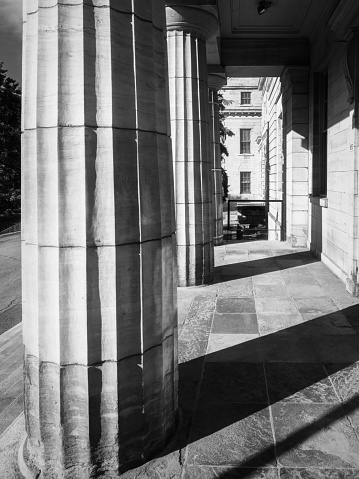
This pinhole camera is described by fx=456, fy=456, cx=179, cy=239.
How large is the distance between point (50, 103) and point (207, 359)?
337 cm

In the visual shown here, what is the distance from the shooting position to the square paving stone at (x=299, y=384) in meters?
4.09

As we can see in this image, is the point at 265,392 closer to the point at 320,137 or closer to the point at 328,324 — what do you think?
the point at 328,324

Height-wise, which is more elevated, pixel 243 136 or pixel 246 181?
pixel 243 136

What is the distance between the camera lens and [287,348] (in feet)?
17.8

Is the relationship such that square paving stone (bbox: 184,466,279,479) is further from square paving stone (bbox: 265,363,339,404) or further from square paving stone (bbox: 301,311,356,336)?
square paving stone (bbox: 301,311,356,336)

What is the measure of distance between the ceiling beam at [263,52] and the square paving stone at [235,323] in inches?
344

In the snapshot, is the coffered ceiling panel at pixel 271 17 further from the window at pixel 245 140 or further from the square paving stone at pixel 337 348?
the window at pixel 245 140

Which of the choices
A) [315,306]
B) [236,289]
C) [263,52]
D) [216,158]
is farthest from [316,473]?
[216,158]

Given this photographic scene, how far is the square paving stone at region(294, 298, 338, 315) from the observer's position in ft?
23.0

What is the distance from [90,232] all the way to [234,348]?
3147 millimetres

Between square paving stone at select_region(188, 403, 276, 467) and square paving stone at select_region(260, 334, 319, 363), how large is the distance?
4.16 ft

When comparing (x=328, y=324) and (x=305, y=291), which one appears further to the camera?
(x=305, y=291)

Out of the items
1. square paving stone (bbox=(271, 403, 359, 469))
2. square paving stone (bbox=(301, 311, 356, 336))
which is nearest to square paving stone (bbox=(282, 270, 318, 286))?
square paving stone (bbox=(301, 311, 356, 336))

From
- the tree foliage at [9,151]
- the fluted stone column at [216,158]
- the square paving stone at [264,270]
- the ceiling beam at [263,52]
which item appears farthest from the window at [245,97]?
the square paving stone at [264,270]
